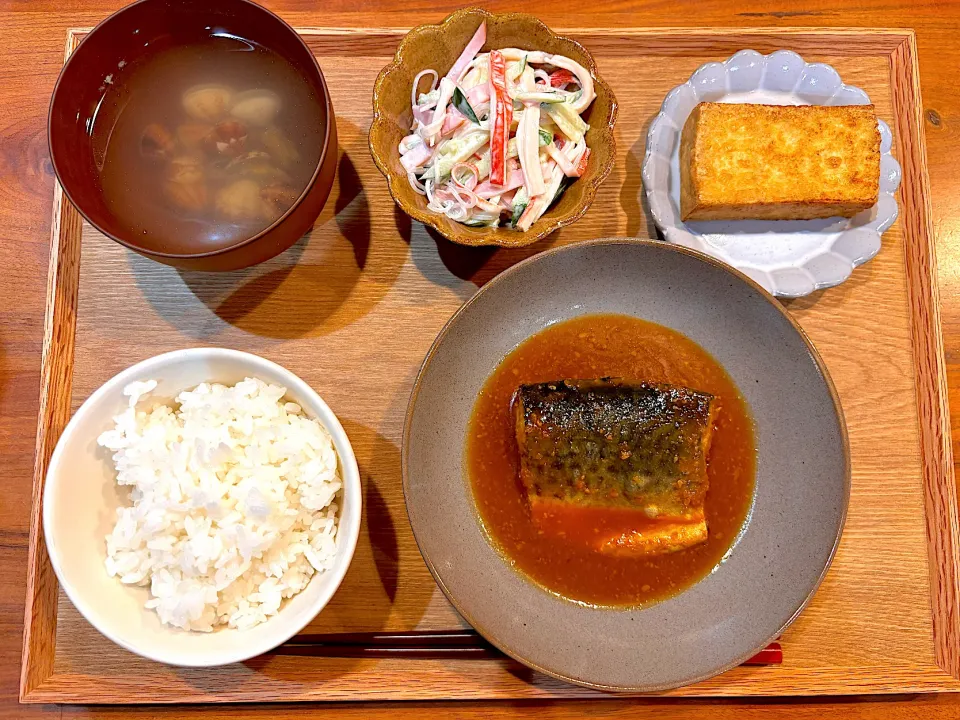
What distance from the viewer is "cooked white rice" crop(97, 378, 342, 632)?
5.56ft

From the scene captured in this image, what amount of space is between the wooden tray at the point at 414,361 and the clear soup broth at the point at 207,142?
268 millimetres

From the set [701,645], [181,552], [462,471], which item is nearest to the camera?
[181,552]

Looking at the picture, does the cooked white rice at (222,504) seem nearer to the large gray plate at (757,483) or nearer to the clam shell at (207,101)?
the large gray plate at (757,483)

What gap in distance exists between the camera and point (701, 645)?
1.85 meters

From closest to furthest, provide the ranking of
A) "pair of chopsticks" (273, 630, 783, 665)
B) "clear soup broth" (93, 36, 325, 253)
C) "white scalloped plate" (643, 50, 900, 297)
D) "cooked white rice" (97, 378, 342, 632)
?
"cooked white rice" (97, 378, 342, 632), "clear soup broth" (93, 36, 325, 253), "pair of chopsticks" (273, 630, 783, 665), "white scalloped plate" (643, 50, 900, 297)

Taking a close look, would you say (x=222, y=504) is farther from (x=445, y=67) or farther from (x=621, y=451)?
(x=445, y=67)

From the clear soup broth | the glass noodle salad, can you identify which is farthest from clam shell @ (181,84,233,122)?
the glass noodle salad

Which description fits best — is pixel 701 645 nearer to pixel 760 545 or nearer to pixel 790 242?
pixel 760 545

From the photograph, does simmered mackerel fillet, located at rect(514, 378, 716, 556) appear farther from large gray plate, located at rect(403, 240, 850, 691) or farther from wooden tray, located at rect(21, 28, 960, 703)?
wooden tray, located at rect(21, 28, 960, 703)

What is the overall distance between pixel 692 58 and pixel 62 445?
6.69ft

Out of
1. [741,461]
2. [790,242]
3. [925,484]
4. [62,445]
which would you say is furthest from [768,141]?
[62,445]

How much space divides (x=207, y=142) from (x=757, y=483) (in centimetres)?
173

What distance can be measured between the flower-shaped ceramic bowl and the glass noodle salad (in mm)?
23

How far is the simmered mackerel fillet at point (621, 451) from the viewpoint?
190 cm
